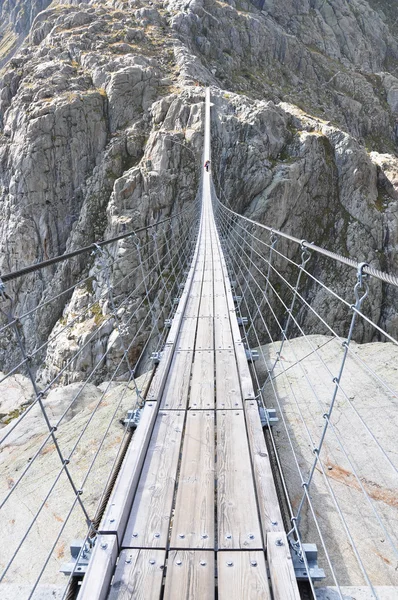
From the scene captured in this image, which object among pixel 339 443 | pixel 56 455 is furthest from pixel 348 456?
pixel 56 455

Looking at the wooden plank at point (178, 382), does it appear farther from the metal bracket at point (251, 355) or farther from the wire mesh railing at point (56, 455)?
the metal bracket at point (251, 355)

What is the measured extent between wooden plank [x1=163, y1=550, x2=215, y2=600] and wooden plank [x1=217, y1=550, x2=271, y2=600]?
0.17ft

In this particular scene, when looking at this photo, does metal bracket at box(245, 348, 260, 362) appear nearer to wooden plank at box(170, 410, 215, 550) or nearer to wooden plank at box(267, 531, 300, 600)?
wooden plank at box(170, 410, 215, 550)

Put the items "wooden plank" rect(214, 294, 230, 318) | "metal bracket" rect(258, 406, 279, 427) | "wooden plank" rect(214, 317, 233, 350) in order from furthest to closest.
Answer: "wooden plank" rect(214, 294, 230, 318) < "wooden plank" rect(214, 317, 233, 350) < "metal bracket" rect(258, 406, 279, 427)

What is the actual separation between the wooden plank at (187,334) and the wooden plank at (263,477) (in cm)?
152

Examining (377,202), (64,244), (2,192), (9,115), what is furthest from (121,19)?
(377,202)

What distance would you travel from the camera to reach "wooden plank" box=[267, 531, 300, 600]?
5.17 feet

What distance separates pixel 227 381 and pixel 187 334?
1254mm

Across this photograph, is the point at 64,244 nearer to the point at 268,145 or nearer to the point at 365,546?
the point at 268,145

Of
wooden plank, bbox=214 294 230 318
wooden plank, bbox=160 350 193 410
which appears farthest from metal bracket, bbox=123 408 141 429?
wooden plank, bbox=214 294 230 318

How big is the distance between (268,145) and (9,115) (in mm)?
19198

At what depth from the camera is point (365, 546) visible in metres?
1.94

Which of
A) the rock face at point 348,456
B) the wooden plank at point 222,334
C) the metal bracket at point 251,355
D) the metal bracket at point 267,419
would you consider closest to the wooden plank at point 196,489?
the metal bracket at point 267,419

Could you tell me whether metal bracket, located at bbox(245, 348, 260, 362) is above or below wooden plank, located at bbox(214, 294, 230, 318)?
below
